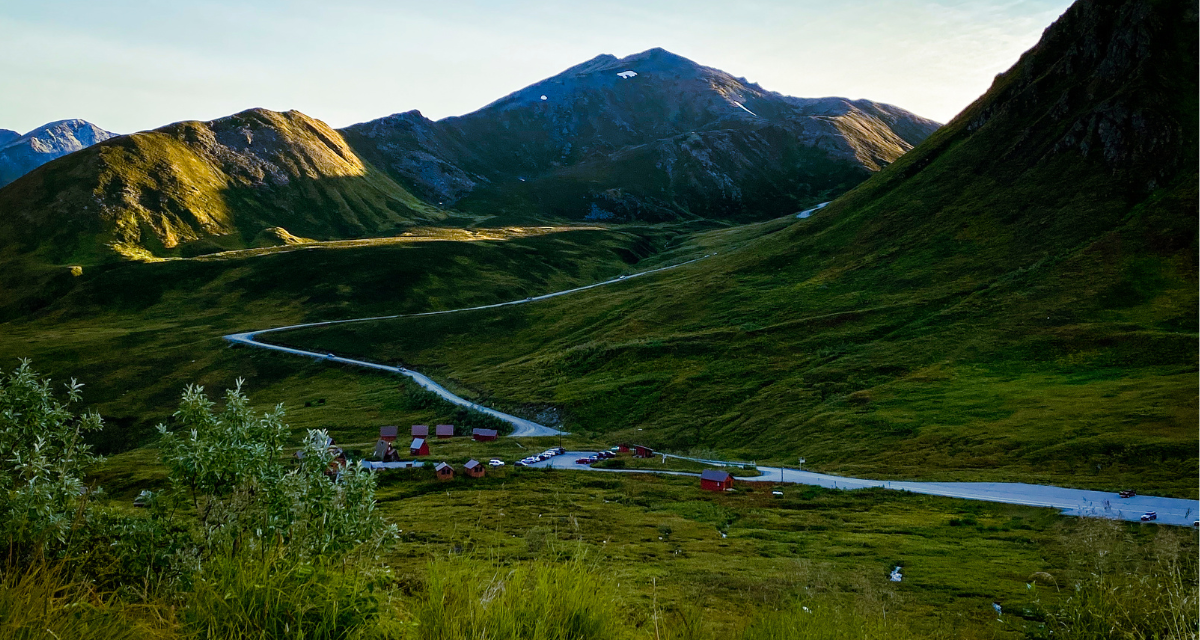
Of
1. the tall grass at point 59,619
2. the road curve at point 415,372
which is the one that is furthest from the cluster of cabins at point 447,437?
the tall grass at point 59,619

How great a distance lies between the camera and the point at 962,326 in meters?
120

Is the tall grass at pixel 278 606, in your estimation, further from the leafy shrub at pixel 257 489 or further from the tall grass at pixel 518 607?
the leafy shrub at pixel 257 489

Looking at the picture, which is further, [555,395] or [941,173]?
[941,173]

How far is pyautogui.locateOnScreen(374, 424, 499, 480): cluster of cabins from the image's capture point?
263 feet

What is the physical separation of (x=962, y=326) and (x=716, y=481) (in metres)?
71.4

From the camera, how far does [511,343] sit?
165 meters

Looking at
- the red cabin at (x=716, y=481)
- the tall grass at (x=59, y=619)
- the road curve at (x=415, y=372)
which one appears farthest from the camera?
the road curve at (x=415, y=372)

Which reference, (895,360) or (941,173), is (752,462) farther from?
(941,173)

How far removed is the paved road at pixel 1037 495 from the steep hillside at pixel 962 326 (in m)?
3.49

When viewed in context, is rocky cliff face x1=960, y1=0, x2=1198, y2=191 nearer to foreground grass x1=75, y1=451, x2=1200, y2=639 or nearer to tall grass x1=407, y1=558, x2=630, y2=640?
foreground grass x1=75, y1=451, x2=1200, y2=639

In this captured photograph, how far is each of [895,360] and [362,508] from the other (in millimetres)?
115238

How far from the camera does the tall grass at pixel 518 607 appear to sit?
5641mm

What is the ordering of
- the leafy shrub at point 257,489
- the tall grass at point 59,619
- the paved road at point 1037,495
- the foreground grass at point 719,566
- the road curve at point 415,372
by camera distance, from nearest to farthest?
the tall grass at point 59,619
the foreground grass at point 719,566
the leafy shrub at point 257,489
the paved road at point 1037,495
the road curve at point 415,372

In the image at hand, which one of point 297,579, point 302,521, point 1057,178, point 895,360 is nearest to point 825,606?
point 297,579
